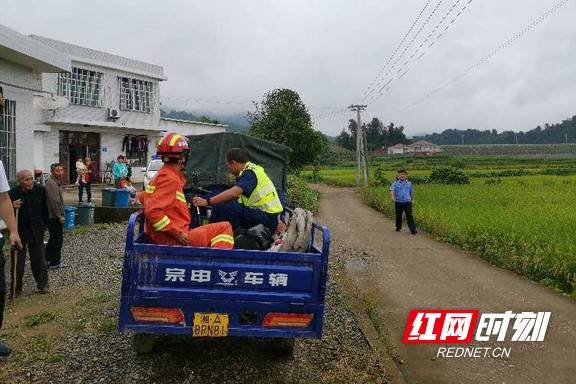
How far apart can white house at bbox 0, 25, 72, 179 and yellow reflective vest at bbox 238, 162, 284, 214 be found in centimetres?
769

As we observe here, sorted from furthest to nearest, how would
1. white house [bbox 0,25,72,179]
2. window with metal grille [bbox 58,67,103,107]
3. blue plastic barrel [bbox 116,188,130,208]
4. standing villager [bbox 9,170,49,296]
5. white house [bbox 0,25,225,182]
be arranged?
window with metal grille [bbox 58,67,103,107]
white house [bbox 0,25,225,182]
blue plastic barrel [bbox 116,188,130,208]
white house [bbox 0,25,72,179]
standing villager [bbox 9,170,49,296]

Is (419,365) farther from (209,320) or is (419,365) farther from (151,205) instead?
(151,205)

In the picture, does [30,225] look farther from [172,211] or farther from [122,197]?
[122,197]

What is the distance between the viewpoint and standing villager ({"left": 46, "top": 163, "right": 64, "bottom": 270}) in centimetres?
879

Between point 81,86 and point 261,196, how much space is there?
23705 millimetres

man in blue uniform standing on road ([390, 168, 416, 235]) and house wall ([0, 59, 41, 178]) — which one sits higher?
house wall ([0, 59, 41, 178])

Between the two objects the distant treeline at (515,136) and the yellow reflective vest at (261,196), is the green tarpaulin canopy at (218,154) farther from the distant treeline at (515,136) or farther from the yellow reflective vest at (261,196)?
the distant treeline at (515,136)

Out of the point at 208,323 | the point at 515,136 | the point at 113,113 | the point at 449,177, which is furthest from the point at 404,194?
the point at 515,136

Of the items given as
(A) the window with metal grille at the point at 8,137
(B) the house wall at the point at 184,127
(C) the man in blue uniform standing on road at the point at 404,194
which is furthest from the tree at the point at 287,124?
(A) the window with metal grille at the point at 8,137

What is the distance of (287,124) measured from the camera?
3228 cm

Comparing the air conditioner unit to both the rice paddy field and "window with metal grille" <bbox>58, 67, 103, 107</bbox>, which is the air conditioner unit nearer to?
"window with metal grille" <bbox>58, 67, 103, 107</bbox>

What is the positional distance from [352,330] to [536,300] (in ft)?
11.5

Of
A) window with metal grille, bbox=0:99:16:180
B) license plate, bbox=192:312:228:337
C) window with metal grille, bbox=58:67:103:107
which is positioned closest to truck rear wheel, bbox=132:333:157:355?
license plate, bbox=192:312:228:337

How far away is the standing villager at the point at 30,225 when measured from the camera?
7.47m
